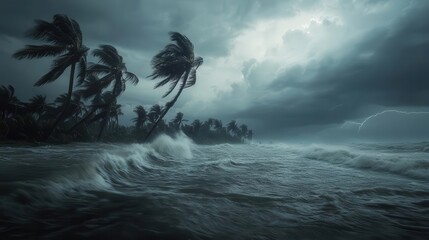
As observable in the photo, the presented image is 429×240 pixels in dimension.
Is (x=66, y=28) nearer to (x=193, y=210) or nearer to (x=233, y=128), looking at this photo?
(x=193, y=210)

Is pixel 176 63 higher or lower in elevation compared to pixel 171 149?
higher

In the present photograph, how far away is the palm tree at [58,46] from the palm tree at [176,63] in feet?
18.4

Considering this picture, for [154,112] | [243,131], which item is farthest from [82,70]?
[243,131]

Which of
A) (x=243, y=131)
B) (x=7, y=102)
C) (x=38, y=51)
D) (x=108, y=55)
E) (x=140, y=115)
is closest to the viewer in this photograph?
(x=38, y=51)

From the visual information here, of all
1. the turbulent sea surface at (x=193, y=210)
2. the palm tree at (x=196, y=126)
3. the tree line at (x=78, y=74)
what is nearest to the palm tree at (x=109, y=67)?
the tree line at (x=78, y=74)

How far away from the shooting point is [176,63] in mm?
21406

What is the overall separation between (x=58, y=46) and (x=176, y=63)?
7.95 m

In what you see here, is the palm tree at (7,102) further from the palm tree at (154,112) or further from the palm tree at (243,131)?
the palm tree at (243,131)

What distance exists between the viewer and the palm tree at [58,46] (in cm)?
1570

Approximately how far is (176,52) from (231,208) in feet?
65.8

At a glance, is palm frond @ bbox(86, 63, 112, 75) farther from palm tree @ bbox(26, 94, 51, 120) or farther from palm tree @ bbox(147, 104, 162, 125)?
palm tree @ bbox(147, 104, 162, 125)

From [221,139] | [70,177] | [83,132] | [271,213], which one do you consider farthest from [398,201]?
[221,139]

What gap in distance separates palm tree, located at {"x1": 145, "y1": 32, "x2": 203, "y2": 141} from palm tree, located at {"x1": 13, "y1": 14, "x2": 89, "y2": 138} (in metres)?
5.60

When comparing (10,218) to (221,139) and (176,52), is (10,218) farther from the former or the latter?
(221,139)
